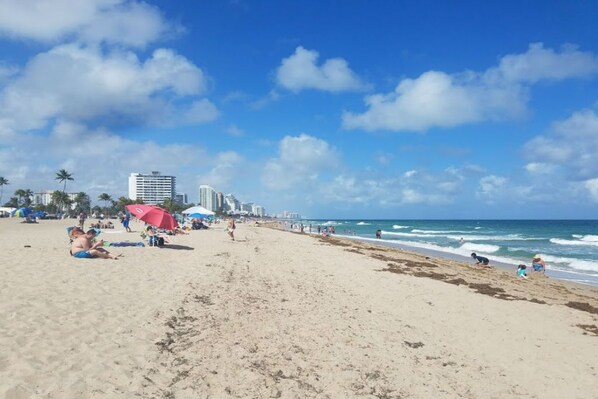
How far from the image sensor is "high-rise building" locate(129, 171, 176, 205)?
182500mm

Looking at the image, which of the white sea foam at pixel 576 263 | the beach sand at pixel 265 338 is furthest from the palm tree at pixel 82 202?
the beach sand at pixel 265 338

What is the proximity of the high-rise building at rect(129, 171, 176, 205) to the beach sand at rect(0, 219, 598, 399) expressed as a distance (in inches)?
7168

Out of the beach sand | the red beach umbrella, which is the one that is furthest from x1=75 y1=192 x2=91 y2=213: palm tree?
the beach sand

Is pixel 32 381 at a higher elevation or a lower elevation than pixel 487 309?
higher

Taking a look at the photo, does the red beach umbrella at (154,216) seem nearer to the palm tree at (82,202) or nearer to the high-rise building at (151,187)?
the palm tree at (82,202)

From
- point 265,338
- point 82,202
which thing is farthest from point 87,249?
point 82,202

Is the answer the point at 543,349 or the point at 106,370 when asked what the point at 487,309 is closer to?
the point at 543,349

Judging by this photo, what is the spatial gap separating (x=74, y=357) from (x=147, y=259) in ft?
28.4

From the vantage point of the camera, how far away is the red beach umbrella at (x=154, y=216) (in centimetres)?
1608

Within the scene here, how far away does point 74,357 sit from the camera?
15.7 ft

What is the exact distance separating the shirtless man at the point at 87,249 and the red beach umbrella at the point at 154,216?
11.0 ft

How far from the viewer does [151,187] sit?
7303 inches

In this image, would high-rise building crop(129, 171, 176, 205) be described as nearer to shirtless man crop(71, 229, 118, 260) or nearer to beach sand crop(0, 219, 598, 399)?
shirtless man crop(71, 229, 118, 260)

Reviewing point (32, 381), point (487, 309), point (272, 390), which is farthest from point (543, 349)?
point (32, 381)
